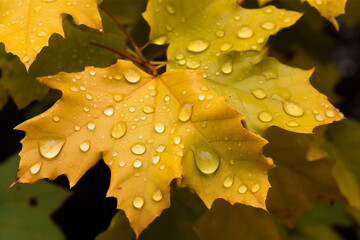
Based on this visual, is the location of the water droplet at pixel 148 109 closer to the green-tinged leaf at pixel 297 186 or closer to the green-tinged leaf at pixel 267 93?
the green-tinged leaf at pixel 267 93

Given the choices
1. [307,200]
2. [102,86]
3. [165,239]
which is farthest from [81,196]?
[307,200]

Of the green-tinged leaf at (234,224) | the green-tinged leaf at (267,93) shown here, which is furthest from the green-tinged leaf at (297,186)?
the green-tinged leaf at (267,93)

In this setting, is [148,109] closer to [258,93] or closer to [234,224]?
[258,93]

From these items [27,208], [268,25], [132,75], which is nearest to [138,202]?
[132,75]

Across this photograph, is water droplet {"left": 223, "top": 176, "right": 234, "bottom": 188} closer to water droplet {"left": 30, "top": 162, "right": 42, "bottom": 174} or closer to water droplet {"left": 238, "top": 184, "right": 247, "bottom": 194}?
water droplet {"left": 238, "top": 184, "right": 247, "bottom": 194}

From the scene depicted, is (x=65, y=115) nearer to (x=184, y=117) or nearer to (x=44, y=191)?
(x=184, y=117)

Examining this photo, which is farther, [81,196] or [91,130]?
[81,196]
